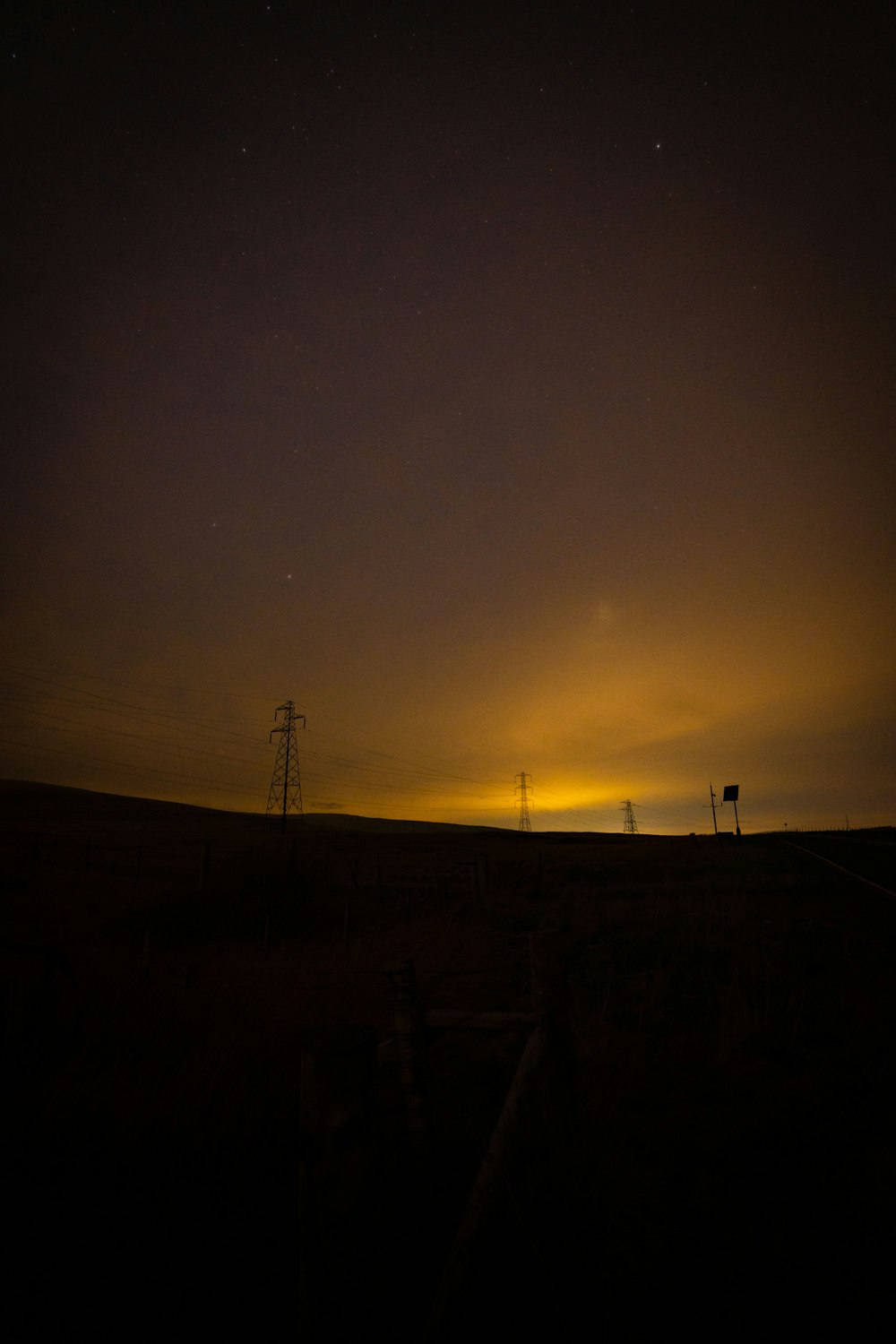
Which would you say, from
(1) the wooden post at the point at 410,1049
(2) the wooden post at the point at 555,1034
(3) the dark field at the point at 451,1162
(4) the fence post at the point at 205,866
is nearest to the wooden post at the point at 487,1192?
(3) the dark field at the point at 451,1162

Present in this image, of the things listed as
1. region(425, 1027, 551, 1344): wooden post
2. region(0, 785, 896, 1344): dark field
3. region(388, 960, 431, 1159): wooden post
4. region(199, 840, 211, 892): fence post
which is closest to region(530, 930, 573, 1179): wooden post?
region(0, 785, 896, 1344): dark field

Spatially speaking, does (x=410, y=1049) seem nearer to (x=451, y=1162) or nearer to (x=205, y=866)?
(x=451, y=1162)

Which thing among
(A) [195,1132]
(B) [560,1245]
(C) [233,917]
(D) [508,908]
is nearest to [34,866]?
(C) [233,917]

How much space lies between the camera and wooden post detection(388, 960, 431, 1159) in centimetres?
395

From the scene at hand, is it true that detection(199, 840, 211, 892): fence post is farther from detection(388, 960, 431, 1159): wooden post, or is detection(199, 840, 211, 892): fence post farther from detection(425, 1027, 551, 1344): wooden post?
detection(425, 1027, 551, 1344): wooden post

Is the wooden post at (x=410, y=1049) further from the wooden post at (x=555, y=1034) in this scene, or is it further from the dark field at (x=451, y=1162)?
the wooden post at (x=555, y=1034)

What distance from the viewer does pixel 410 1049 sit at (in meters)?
3.98

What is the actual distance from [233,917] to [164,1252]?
12799mm

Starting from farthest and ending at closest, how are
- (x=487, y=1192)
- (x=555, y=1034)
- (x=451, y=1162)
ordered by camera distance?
(x=555, y=1034) < (x=451, y=1162) < (x=487, y=1192)

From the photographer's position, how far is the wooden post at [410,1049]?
395 cm

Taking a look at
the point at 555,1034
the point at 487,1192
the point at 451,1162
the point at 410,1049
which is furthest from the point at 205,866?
the point at 487,1192

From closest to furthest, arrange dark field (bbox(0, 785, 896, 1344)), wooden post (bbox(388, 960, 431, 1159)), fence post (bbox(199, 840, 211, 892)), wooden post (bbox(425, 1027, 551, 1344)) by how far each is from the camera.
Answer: wooden post (bbox(425, 1027, 551, 1344)), dark field (bbox(0, 785, 896, 1344)), wooden post (bbox(388, 960, 431, 1159)), fence post (bbox(199, 840, 211, 892))

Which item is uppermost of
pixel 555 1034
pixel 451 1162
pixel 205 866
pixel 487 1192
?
pixel 205 866

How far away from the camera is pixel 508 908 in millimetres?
17328
